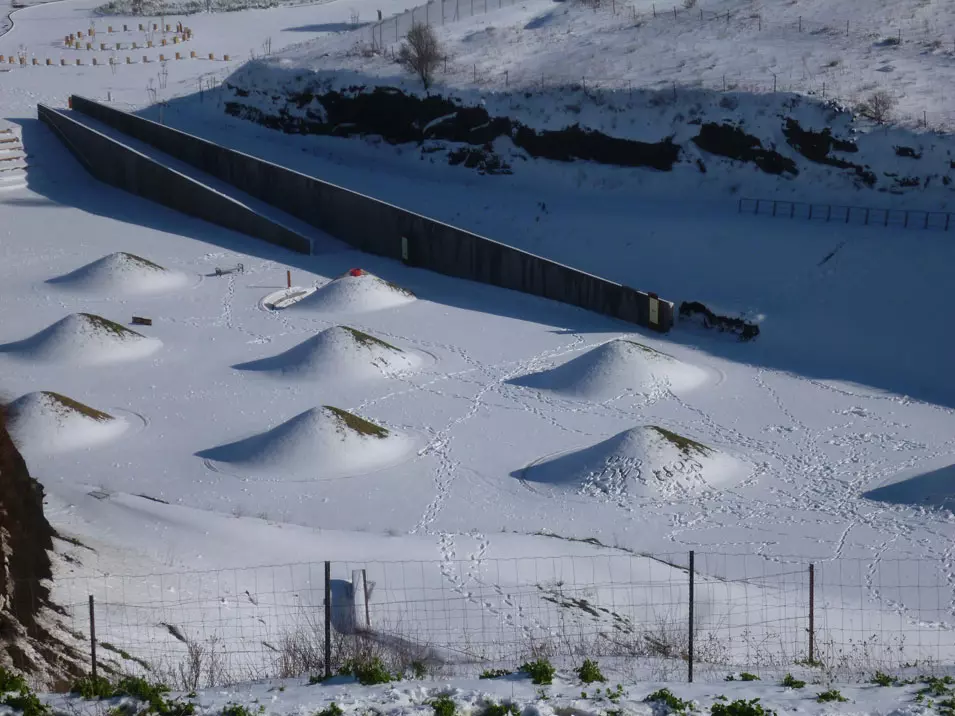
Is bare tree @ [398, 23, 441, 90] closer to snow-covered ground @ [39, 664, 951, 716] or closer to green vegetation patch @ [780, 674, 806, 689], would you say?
snow-covered ground @ [39, 664, 951, 716]

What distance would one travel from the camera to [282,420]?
23016 mm

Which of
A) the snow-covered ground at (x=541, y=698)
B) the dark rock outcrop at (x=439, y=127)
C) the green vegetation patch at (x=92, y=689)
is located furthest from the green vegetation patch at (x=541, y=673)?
the dark rock outcrop at (x=439, y=127)

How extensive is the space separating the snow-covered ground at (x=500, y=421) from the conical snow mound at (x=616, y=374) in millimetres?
82

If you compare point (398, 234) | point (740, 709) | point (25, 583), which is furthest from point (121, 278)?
point (740, 709)

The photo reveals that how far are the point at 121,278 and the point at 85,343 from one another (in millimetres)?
4743

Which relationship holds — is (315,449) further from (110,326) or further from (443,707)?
(443,707)

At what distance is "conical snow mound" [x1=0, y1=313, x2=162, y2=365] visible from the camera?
25.9 m

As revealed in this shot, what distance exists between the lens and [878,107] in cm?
3228

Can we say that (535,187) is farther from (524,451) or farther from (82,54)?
(82,54)

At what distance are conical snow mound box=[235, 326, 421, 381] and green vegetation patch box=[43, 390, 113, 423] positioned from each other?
11.8 feet

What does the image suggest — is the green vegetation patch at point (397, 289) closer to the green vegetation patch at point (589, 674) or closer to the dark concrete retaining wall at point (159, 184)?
the dark concrete retaining wall at point (159, 184)

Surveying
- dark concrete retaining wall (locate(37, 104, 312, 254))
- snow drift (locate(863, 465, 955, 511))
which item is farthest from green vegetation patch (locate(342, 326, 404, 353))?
snow drift (locate(863, 465, 955, 511))

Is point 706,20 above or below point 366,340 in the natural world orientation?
above

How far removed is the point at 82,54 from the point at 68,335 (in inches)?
1227
